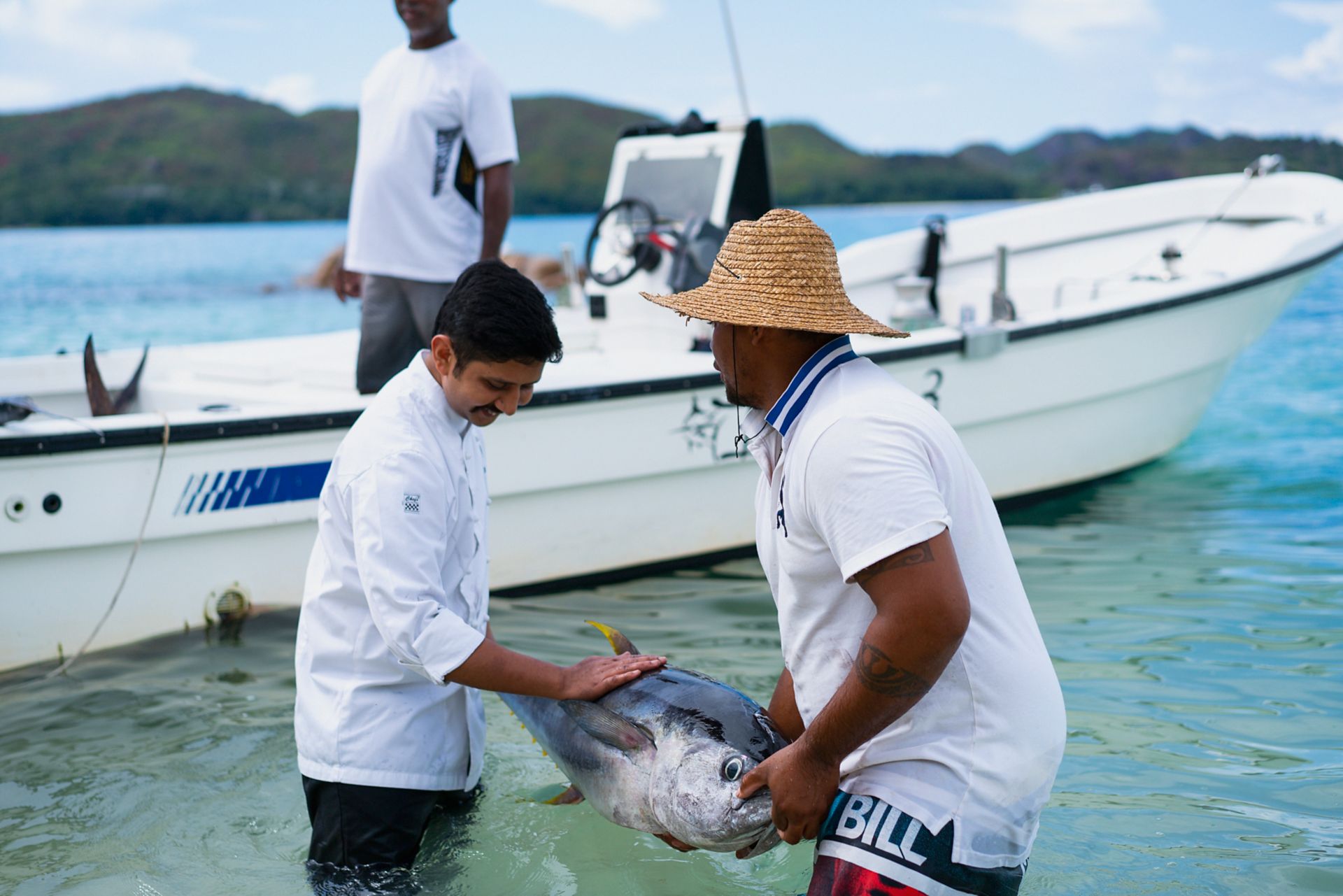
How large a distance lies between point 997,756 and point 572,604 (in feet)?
13.0

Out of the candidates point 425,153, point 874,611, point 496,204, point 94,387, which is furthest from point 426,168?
point 874,611

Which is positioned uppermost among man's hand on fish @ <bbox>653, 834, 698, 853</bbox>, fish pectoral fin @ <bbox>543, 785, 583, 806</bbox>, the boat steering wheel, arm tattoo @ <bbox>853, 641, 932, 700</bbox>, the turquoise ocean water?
the boat steering wheel

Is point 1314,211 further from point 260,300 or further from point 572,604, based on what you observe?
point 260,300

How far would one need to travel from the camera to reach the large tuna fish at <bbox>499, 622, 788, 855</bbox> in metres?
2.23

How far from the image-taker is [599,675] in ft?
8.53

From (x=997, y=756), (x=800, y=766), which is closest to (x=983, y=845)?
(x=997, y=756)

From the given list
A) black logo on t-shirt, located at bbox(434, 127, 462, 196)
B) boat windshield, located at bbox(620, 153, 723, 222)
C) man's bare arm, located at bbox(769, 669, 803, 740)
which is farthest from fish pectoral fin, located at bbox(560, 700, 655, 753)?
boat windshield, located at bbox(620, 153, 723, 222)

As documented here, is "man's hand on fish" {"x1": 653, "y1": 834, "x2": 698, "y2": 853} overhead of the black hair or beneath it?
beneath

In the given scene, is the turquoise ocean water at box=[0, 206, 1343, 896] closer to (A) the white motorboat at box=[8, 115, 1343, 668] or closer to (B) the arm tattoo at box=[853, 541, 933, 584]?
(A) the white motorboat at box=[8, 115, 1343, 668]

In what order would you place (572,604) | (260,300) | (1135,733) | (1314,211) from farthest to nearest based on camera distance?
(260,300)
(1314,211)
(572,604)
(1135,733)

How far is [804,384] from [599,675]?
877 millimetres

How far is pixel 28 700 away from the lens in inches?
180

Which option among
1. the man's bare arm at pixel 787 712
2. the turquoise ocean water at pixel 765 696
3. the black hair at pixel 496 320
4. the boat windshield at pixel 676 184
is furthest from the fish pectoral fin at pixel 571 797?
the boat windshield at pixel 676 184

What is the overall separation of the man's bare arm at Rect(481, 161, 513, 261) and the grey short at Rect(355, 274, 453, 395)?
0.89 ft
